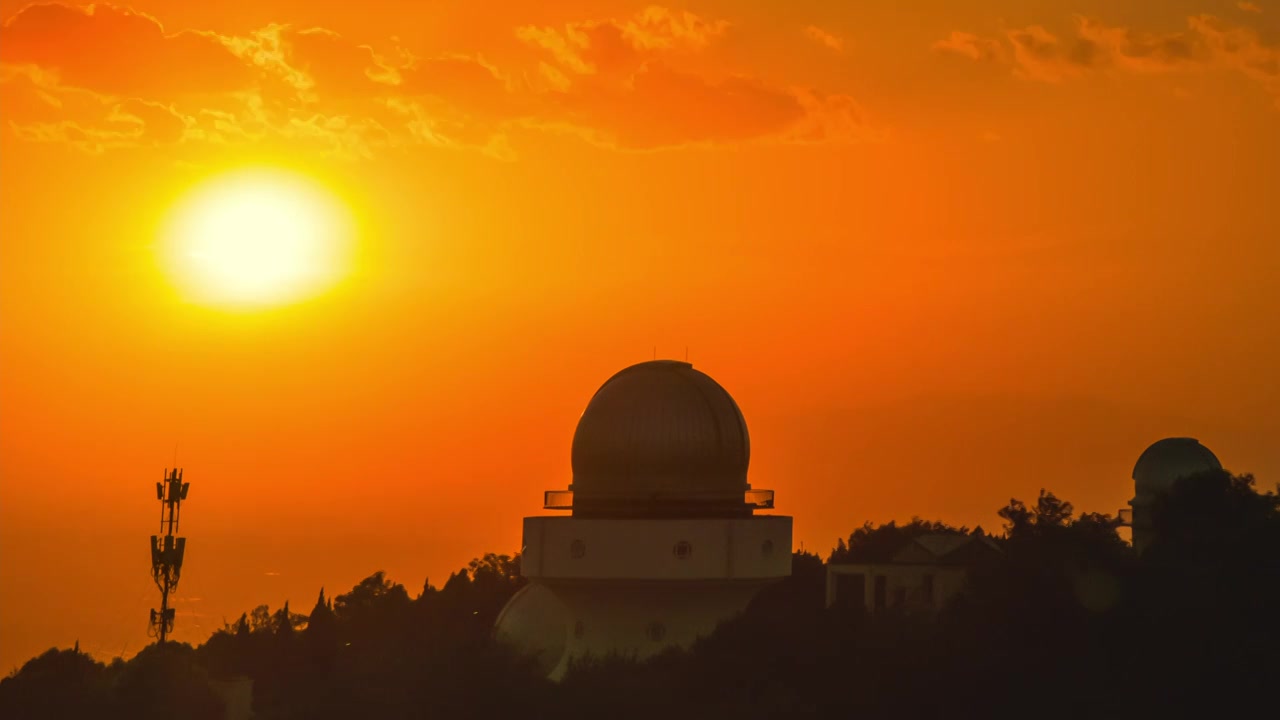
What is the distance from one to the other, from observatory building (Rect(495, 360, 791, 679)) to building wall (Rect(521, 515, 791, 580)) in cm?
3

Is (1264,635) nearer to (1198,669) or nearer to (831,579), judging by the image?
(1198,669)

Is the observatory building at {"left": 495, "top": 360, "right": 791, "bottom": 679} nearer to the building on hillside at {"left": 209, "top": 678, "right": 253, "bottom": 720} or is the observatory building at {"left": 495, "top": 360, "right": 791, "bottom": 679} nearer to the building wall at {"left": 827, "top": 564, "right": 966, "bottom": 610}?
the building wall at {"left": 827, "top": 564, "right": 966, "bottom": 610}

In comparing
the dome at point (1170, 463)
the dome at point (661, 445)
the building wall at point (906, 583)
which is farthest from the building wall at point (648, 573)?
the dome at point (1170, 463)

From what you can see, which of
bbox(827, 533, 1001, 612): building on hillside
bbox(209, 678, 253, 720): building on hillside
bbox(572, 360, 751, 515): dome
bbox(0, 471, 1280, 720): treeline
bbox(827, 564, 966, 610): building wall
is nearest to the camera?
bbox(0, 471, 1280, 720): treeline

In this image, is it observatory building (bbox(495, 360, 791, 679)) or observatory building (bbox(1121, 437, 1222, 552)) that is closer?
observatory building (bbox(495, 360, 791, 679))

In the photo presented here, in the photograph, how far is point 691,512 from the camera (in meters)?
62.2

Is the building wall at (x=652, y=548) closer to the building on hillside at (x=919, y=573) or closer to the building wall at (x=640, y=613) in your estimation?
the building wall at (x=640, y=613)

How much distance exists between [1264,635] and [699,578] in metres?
15.9

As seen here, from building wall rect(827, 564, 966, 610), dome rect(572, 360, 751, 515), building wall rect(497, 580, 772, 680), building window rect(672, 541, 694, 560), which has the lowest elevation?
building wall rect(497, 580, 772, 680)

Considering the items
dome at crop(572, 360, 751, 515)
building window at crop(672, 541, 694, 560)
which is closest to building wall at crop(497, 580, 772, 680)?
building window at crop(672, 541, 694, 560)

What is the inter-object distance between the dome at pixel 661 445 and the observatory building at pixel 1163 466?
49.6 feet

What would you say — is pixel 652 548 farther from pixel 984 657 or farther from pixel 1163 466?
pixel 1163 466

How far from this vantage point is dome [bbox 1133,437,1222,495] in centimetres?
7069

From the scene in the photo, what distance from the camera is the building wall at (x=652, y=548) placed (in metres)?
60.9
